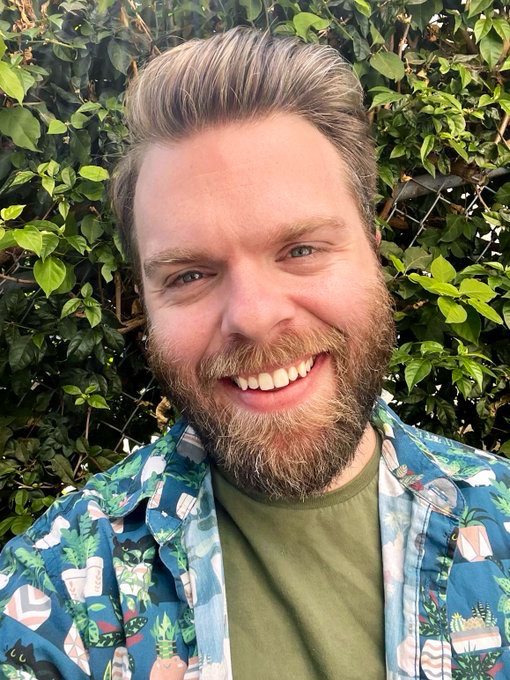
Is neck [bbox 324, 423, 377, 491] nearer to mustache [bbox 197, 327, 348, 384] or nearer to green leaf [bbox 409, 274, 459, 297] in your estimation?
mustache [bbox 197, 327, 348, 384]

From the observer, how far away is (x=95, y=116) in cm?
206

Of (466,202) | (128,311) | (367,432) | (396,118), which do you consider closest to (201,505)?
(367,432)

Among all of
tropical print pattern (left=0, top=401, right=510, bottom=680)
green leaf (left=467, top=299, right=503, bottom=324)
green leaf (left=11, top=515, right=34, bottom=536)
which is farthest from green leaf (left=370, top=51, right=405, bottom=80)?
green leaf (left=11, top=515, right=34, bottom=536)

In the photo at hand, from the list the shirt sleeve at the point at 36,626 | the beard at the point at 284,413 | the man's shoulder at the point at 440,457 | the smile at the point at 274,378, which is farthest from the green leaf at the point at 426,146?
the shirt sleeve at the point at 36,626

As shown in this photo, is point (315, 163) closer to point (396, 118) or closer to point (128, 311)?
point (396, 118)

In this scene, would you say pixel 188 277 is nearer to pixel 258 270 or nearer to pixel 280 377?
pixel 258 270

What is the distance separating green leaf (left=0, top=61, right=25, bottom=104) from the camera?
1.74m

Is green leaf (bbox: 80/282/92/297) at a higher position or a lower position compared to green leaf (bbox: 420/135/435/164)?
lower

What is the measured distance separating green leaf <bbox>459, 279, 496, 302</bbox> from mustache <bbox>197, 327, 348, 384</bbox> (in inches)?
27.9

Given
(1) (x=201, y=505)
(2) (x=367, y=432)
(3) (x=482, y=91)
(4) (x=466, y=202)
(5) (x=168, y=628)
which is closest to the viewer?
(5) (x=168, y=628)

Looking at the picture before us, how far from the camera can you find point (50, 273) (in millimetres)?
1886

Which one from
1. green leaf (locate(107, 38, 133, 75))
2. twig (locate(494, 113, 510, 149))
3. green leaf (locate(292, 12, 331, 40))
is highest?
green leaf (locate(292, 12, 331, 40))

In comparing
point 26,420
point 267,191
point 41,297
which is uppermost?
point 267,191

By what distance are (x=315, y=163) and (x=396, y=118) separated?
759mm
